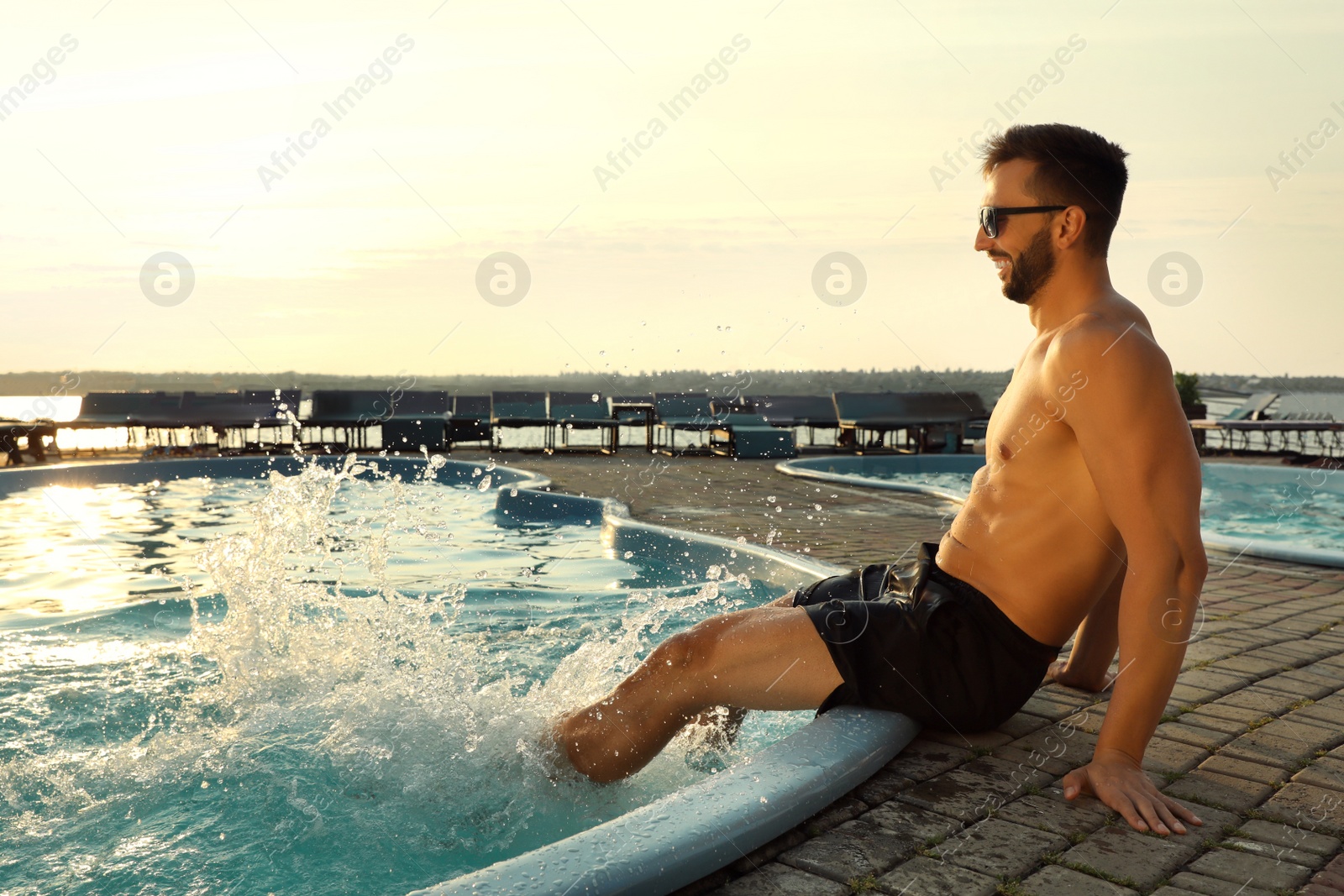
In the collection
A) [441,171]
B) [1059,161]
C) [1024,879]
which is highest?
[441,171]

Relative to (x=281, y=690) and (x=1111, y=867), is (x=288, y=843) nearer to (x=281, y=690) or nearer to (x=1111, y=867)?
(x=281, y=690)

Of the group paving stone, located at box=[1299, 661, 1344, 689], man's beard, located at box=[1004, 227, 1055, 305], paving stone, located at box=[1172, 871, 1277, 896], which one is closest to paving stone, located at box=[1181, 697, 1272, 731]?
paving stone, located at box=[1299, 661, 1344, 689]

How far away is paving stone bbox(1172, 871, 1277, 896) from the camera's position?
1574 mm

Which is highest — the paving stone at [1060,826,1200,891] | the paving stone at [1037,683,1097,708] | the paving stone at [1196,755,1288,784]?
the paving stone at [1037,683,1097,708]

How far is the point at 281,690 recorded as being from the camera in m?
3.52

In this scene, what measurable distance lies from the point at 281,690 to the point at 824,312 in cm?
308

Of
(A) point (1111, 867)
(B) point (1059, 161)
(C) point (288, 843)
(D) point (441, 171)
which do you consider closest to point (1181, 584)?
(A) point (1111, 867)

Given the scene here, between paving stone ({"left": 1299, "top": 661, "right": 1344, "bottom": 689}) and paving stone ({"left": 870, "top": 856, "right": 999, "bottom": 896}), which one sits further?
paving stone ({"left": 1299, "top": 661, "right": 1344, "bottom": 689})

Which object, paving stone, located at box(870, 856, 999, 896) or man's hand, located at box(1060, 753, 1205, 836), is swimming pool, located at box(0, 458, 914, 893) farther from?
man's hand, located at box(1060, 753, 1205, 836)

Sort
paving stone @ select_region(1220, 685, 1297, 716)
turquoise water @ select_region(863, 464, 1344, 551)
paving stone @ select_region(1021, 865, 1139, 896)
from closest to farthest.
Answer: paving stone @ select_region(1021, 865, 1139, 896), paving stone @ select_region(1220, 685, 1297, 716), turquoise water @ select_region(863, 464, 1344, 551)

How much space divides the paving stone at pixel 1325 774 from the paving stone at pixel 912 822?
92 centimetres

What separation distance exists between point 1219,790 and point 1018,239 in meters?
1.35

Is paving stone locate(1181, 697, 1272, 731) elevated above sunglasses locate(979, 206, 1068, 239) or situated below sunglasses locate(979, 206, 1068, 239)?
below

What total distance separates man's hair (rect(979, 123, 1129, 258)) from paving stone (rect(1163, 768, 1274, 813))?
4.15 ft
